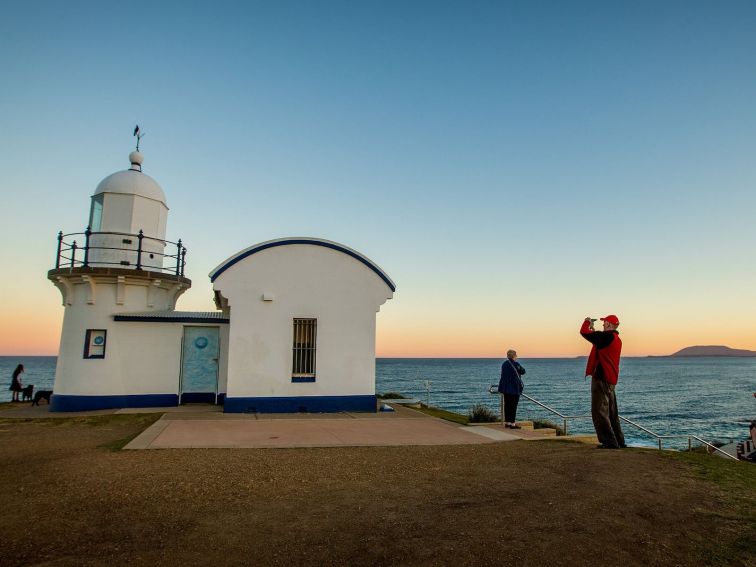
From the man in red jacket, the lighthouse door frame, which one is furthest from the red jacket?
the lighthouse door frame

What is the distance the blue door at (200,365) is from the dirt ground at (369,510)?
7650 millimetres

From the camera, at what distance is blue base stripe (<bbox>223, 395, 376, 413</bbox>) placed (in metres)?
14.2

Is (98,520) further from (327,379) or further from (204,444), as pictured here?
(327,379)

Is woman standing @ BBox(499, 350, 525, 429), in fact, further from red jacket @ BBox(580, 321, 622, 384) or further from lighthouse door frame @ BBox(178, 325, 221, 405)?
lighthouse door frame @ BBox(178, 325, 221, 405)

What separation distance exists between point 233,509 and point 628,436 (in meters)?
27.1

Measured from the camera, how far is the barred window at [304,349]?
582 inches

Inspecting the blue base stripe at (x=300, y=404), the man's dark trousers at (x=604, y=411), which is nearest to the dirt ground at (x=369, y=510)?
the man's dark trousers at (x=604, y=411)

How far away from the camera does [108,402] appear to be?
50.1ft

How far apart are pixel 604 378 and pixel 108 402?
14.0 m

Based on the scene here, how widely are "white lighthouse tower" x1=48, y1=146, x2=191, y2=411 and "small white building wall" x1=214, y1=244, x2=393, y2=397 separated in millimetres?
3464

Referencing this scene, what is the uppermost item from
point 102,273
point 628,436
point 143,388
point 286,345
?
point 102,273

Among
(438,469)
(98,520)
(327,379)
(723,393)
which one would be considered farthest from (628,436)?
(723,393)

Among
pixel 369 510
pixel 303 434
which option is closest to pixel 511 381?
pixel 303 434

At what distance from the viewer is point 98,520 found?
5.06m
